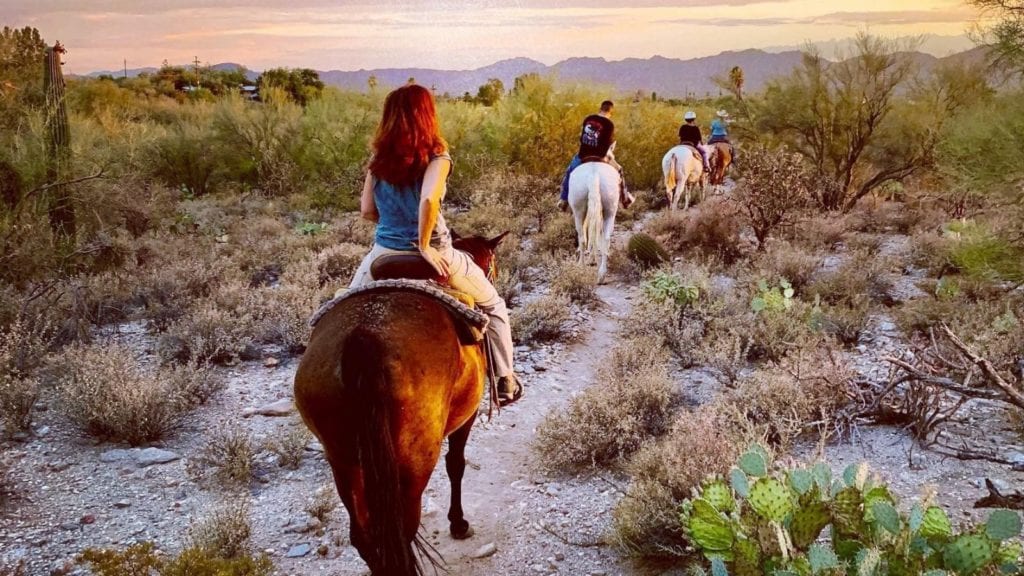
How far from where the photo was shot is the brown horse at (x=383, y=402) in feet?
8.93

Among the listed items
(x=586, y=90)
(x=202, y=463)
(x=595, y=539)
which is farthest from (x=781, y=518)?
(x=586, y=90)

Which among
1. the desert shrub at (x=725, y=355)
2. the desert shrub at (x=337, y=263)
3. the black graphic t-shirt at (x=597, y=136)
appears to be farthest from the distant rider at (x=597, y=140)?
the desert shrub at (x=725, y=355)

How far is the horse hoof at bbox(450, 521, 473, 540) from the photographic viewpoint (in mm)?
4344

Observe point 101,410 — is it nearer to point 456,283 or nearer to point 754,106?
point 456,283

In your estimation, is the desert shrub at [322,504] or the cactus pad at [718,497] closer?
the cactus pad at [718,497]

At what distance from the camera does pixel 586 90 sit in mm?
17984

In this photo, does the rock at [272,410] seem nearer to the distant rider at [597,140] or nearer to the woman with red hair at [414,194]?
the woman with red hair at [414,194]

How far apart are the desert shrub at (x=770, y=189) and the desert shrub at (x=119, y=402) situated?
29.4 ft

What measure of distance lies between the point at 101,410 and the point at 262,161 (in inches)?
541

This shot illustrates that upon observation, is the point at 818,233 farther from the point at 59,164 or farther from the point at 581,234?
the point at 59,164

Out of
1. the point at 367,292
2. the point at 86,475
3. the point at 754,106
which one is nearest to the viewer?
the point at 367,292

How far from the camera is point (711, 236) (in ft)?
36.9

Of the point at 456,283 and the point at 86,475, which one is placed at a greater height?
the point at 456,283

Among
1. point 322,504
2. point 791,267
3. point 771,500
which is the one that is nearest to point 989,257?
point 791,267
